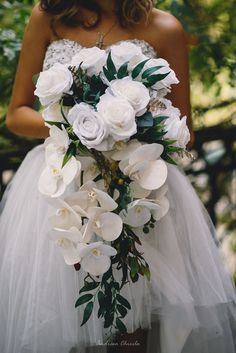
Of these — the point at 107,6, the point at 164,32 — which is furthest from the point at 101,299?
the point at 107,6

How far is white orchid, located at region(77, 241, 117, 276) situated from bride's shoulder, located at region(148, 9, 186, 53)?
2.85 ft

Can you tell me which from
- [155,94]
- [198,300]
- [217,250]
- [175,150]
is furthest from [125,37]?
[198,300]

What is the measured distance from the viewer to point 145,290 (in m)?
1.88

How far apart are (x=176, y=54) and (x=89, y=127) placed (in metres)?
0.73

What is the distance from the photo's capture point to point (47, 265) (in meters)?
1.92

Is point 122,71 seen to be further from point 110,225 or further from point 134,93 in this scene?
point 110,225

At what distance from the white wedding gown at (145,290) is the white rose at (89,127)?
0.42 metres

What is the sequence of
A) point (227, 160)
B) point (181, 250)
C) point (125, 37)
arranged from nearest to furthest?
point (181, 250) → point (125, 37) → point (227, 160)

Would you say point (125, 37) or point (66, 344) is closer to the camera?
point (66, 344)

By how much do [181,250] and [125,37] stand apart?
79 centimetres

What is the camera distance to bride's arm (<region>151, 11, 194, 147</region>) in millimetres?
2250

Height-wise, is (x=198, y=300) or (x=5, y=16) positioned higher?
(x=5, y=16)

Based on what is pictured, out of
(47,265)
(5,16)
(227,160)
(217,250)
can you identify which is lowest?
(227,160)

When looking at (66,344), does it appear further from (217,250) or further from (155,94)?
(155,94)
